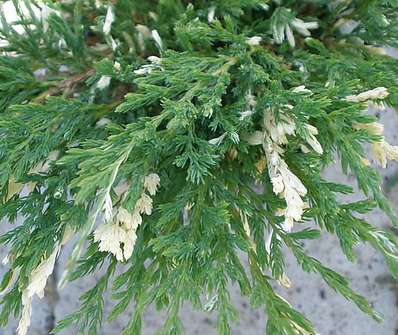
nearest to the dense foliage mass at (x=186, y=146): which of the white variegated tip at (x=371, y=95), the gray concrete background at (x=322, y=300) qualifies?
the white variegated tip at (x=371, y=95)

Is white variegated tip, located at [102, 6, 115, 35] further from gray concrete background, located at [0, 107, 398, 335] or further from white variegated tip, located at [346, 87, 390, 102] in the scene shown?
gray concrete background, located at [0, 107, 398, 335]

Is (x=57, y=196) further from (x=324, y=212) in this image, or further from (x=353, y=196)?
(x=353, y=196)

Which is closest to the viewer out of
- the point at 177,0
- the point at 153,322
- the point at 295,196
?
the point at 295,196

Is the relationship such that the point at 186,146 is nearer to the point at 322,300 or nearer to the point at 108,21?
the point at 108,21

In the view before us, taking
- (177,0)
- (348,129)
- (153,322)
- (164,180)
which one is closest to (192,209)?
(164,180)

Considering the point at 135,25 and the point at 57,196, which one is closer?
the point at 57,196

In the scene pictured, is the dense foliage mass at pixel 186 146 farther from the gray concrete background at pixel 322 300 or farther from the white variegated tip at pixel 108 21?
the gray concrete background at pixel 322 300

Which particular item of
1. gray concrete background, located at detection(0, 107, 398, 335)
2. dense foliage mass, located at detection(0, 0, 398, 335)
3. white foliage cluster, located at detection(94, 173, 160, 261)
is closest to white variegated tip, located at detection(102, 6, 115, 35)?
dense foliage mass, located at detection(0, 0, 398, 335)

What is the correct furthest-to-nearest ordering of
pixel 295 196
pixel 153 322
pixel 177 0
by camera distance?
pixel 153 322 < pixel 177 0 < pixel 295 196
